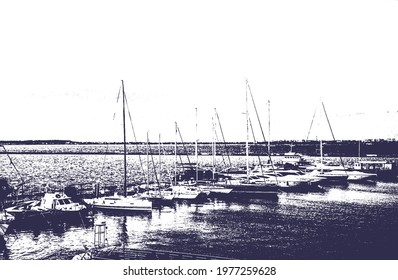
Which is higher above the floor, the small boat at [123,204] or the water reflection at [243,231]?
the small boat at [123,204]

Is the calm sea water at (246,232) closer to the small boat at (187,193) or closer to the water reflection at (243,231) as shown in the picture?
the water reflection at (243,231)

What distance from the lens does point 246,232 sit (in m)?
13.8

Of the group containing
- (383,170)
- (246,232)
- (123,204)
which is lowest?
(246,232)

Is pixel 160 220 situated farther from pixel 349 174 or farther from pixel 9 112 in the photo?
pixel 349 174

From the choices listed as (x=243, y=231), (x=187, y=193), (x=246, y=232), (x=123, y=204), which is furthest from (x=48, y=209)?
(x=187, y=193)

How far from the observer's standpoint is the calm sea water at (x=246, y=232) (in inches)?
455

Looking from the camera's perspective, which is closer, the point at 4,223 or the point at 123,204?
the point at 4,223

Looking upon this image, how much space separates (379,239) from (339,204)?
7284mm

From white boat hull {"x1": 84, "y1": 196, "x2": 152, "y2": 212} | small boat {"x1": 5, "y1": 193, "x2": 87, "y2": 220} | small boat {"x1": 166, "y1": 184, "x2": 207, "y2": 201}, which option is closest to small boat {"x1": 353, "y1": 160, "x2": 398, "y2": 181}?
small boat {"x1": 166, "y1": 184, "x2": 207, "y2": 201}

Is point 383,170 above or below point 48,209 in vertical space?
above

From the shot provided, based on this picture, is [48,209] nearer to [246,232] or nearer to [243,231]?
[243,231]

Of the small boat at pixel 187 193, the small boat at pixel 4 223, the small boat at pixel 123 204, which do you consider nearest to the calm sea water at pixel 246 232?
the small boat at pixel 123 204
